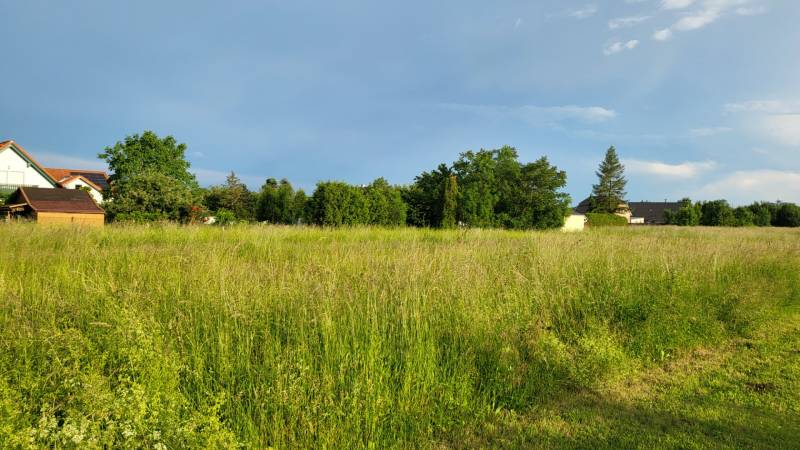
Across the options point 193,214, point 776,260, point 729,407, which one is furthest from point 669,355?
point 193,214

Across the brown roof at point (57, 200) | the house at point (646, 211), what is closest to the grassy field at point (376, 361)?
the brown roof at point (57, 200)

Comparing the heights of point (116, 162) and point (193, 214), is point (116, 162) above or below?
above

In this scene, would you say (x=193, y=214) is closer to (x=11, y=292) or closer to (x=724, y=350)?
(x=11, y=292)

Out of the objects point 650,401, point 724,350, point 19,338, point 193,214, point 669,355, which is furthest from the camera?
point 193,214

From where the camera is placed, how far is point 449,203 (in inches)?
969

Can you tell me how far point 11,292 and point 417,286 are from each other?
3.91 m

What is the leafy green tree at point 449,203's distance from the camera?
79.7ft

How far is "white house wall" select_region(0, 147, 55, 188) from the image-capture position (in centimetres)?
3616

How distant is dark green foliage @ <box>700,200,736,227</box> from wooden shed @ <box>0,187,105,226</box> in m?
64.2

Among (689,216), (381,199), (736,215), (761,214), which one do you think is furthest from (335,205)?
(761,214)

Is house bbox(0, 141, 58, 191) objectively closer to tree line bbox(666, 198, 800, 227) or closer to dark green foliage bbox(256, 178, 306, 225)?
dark green foliage bbox(256, 178, 306, 225)

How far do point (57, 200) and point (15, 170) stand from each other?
56.2 ft

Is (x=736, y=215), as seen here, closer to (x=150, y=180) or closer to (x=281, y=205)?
(x=281, y=205)

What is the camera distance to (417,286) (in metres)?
4.10
